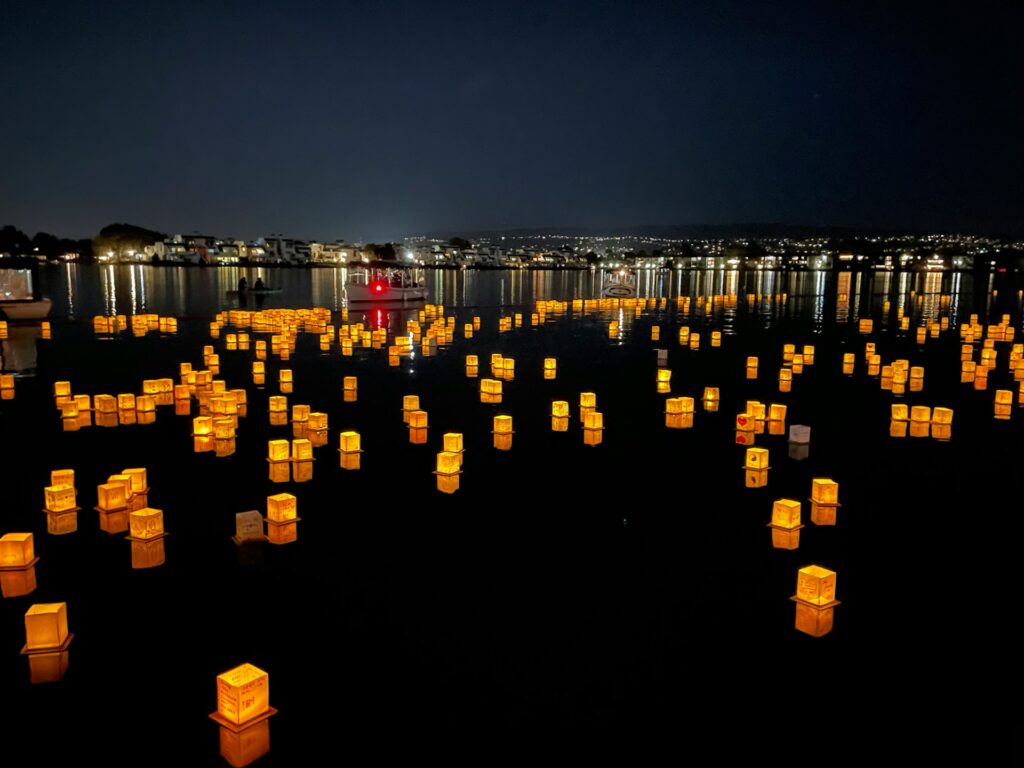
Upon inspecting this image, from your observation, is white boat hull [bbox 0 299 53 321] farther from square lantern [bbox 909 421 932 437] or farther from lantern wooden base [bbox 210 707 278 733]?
square lantern [bbox 909 421 932 437]

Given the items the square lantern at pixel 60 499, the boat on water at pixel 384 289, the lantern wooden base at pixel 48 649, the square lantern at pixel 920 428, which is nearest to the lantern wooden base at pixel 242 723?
the lantern wooden base at pixel 48 649

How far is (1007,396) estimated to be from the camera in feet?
46.1

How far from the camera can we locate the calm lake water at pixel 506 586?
5.17 m

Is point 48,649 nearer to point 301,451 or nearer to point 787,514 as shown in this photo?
point 301,451

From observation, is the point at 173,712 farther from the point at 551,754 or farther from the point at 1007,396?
the point at 1007,396

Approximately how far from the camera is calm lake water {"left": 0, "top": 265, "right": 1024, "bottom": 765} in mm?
5168

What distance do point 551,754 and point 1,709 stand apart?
141 inches

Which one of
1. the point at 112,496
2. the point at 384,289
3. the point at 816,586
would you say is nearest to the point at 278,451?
the point at 112,496

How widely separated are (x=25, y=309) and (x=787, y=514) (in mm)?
29971

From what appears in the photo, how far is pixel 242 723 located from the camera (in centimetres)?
461

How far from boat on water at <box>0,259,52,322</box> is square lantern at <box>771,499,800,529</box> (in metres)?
29.5

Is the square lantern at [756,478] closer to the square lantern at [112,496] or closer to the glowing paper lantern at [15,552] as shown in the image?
the square lantern at [112,496]

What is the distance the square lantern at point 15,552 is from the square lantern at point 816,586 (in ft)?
20.6

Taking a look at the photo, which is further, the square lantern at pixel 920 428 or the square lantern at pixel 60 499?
the square lantern at pixel 920 428
